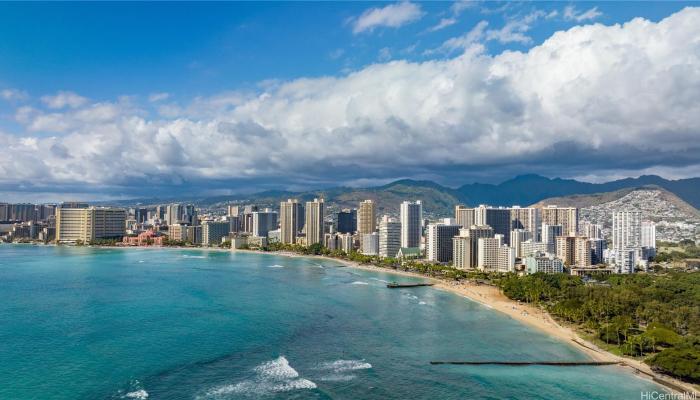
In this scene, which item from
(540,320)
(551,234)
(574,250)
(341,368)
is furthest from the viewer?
(551,234)

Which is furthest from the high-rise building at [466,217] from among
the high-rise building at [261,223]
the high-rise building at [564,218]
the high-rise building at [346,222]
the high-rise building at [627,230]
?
the high-rise building at [261,223]

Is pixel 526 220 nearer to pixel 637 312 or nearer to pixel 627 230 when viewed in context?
pixel 627 230

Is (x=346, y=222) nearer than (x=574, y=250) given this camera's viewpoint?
No

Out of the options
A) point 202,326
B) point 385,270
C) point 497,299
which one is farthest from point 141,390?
point 385,270

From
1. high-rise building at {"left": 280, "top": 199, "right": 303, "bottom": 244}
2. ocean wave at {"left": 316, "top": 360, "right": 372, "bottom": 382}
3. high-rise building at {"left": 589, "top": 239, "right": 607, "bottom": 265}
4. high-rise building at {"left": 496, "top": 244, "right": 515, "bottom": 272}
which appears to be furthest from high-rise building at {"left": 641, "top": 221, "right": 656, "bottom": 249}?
ocean wave at {"left": 316, "top": 360, "right": 372, "bottom": 382}

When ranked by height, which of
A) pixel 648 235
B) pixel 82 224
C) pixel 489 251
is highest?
pixel 82 224

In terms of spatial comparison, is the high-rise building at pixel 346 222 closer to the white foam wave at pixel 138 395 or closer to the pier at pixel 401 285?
the pier at pixel 401 285

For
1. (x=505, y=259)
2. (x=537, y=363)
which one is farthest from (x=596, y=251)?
(x=537, y=363)
